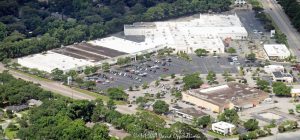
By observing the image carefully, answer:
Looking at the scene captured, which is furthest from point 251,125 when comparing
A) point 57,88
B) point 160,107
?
point 57,88

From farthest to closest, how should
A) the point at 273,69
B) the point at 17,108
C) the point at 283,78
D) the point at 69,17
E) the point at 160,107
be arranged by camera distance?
1. the point at 69,17
2. the point at 273,69
3. the point at 283,78
4. the point at 17,108
5. the point at 160,107

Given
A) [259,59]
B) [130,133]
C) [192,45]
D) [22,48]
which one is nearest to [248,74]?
[259,59]

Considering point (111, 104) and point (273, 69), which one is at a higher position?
point (273, 69)

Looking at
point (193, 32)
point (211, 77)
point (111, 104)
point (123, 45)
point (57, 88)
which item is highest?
point (193, 32)

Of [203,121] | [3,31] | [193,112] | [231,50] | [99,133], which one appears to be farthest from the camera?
[3,31]

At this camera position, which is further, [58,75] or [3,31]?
[3,31]

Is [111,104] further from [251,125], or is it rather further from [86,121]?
[251,125]

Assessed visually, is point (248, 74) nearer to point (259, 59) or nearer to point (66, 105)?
point (259, 59)
